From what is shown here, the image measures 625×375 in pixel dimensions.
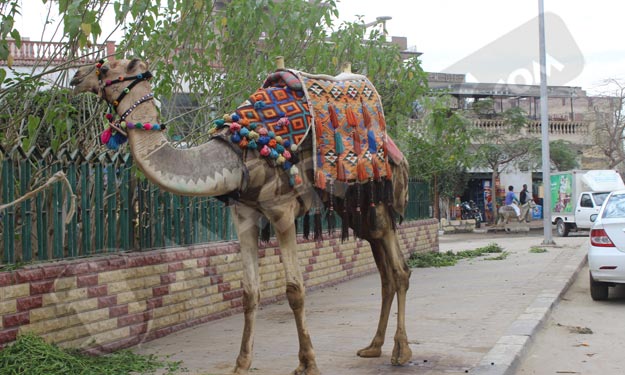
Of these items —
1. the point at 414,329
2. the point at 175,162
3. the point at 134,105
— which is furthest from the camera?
the point at 414,329

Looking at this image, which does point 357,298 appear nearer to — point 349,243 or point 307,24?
point 349,243

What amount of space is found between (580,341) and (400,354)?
2750mm

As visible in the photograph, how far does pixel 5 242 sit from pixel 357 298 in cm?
631

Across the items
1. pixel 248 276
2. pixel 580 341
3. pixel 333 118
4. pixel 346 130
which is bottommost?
pixel 580 341

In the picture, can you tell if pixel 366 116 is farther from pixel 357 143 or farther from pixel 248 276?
pixel 248 276

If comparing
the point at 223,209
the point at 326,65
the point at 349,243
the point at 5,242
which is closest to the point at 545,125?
the point at 349,243

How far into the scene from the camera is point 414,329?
28.9 ft

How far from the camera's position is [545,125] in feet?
74.0

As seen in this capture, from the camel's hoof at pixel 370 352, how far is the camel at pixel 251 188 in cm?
1

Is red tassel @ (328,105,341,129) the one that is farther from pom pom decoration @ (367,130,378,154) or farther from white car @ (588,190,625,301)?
white car @ (588,190,625,301)

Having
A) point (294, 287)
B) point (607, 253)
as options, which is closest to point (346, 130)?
point (294, 287)

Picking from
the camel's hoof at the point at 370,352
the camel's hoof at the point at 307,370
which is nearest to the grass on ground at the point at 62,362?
the camel's hoof at the point at 307,370

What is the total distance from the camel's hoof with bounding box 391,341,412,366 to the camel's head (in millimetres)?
3346

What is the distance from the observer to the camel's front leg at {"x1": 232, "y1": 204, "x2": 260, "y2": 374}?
632cm
